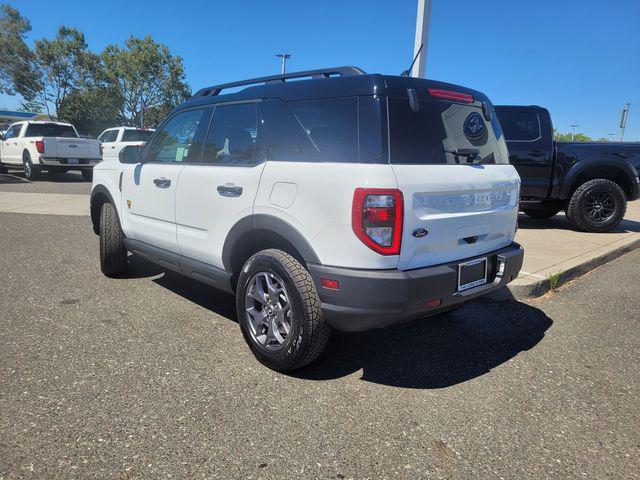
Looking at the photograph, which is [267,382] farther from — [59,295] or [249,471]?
[59,295]

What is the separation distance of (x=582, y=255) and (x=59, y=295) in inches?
242

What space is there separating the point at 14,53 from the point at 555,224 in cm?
4217

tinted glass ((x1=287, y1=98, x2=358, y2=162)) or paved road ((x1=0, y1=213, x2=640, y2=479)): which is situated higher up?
tinted glass ((x1=287, y1=98, x2=358, y2=162))

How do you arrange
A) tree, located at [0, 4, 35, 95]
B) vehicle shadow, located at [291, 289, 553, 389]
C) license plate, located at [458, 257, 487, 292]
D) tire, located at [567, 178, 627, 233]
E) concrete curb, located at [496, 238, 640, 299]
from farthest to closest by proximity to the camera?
tree, located at [0, 4, 35, 95] → tire, located at [567, 178, 627, 233] → concrete curb, located at [496, 238, 640, 299] → vehicle shadow, located at [291, 289, 553, 389] → license plate, located at [458, 257, 487, 292]

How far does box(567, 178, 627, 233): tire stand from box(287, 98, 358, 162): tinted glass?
650 cm

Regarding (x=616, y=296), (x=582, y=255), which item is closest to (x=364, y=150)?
(x=616, y=296)

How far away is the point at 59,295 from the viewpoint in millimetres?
4219

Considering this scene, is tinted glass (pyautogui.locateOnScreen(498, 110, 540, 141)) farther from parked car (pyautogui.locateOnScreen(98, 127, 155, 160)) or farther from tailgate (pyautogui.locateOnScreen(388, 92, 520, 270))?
parked car (pyautogui.locateOnScreen(98, 127, 155, 160))

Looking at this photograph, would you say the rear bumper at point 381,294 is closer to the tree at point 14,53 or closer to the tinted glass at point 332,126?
the tinted glass at point 332,126

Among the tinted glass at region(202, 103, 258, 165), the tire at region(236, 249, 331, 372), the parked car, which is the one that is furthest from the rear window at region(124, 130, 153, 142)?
the tire at region(236, 249, 331, 372)

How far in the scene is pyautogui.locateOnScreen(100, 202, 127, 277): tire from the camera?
184 inches

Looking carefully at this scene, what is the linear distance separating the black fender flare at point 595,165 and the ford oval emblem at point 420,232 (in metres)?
6.24

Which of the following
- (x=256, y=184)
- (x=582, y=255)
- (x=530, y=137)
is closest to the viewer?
(x=256, y=184)

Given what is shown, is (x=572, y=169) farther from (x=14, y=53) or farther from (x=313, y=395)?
(x=14, y=53)
